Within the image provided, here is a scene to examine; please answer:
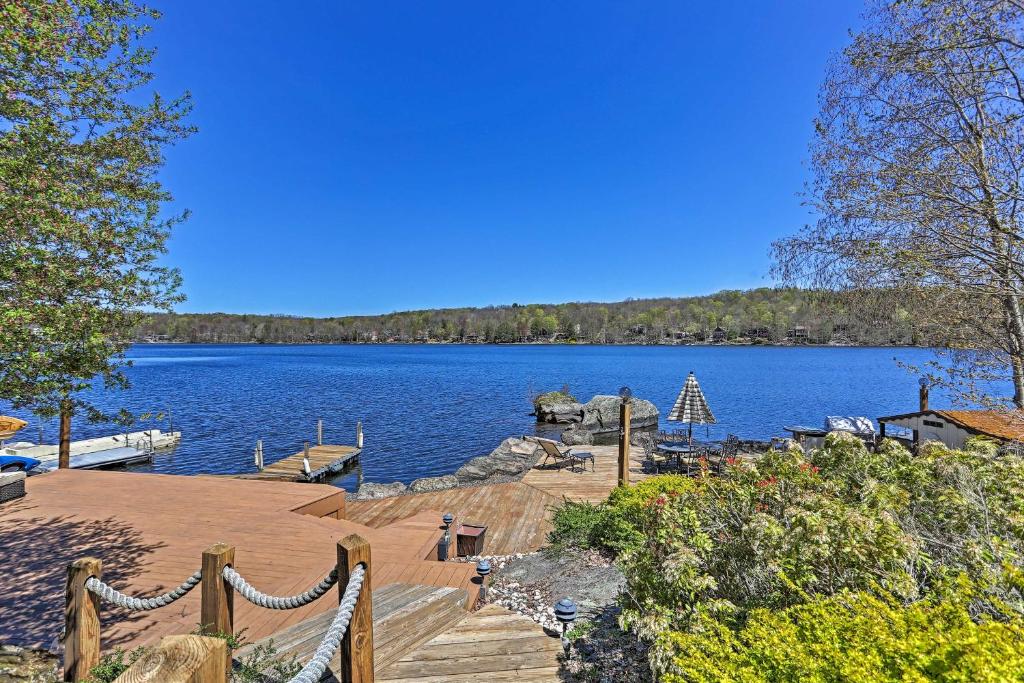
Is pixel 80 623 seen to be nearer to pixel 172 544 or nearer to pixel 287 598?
pixel 287 598

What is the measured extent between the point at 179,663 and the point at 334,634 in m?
0.93

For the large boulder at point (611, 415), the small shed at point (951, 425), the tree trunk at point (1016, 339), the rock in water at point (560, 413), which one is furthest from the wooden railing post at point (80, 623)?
the rock in water at point (560, 413)

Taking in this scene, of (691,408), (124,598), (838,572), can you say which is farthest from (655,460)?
(124,598)

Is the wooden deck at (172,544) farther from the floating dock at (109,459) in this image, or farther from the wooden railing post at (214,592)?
the floating dock at (109,459)

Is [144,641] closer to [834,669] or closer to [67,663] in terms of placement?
[67,663]

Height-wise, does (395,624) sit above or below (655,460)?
above

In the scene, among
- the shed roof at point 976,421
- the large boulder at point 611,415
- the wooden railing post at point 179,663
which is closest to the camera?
the wooden railing post at point 179,663

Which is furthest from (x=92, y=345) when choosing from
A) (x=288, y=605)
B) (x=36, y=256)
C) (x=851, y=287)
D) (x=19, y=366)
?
(x=851, y=287)

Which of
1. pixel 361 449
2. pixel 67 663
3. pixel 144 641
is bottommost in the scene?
pixel 361 449

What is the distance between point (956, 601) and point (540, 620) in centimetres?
382

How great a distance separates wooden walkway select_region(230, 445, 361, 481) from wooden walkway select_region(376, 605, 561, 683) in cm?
1261

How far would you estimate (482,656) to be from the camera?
3.63m

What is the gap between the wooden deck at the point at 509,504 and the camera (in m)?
8.62

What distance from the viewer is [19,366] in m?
3.54
